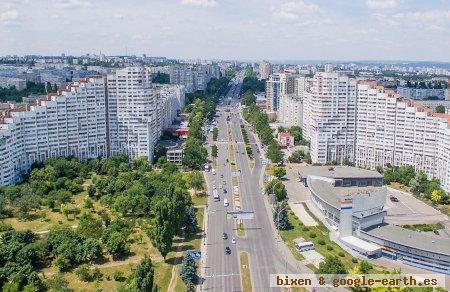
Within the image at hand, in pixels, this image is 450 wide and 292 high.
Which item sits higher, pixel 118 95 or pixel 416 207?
pixel 118 95

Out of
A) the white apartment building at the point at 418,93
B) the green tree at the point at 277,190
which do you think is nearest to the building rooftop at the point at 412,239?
the green tree at the point at 277,190

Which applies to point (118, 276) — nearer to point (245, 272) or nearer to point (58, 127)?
point (245, 272)

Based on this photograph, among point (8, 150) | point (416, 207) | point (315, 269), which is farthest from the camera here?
point (8, 150)

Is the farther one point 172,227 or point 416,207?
point 416,207

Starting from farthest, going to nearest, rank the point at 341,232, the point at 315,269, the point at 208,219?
1. the point at 208,219
2. the point at 341,232
3. the point at 315,269

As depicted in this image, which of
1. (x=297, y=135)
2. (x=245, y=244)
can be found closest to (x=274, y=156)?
(x=297, y=135)

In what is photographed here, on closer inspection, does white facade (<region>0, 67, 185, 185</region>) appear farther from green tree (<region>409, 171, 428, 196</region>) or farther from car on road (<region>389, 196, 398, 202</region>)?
green tree (<region>409, 171, 428, 196</region>)

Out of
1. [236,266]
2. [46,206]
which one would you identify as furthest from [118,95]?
[236,266]

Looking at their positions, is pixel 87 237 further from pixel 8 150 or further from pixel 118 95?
pixel 118 95
